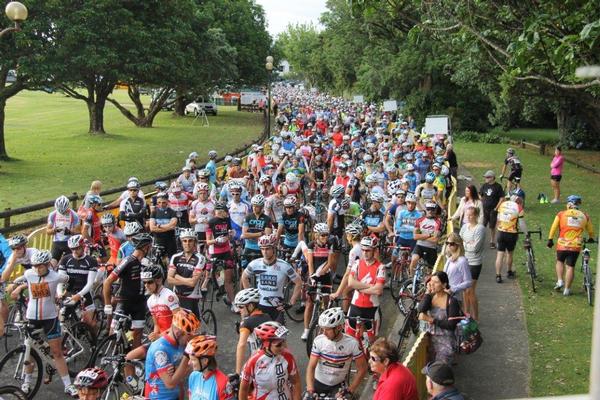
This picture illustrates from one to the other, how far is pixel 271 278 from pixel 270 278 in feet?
0.04

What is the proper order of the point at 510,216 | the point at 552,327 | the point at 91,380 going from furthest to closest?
the point at 510,216, the point at 552,327, the point at 91,380

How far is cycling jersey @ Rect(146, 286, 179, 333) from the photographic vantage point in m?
7.51

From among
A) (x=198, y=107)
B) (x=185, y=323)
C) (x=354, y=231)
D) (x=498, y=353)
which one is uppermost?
(x=198, y=107)

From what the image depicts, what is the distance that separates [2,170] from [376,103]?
1652 inches

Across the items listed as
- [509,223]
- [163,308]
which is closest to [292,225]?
[509,223]

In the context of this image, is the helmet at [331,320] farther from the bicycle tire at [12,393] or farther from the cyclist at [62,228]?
the cyclist at [62,228]

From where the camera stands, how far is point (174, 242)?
12977mm

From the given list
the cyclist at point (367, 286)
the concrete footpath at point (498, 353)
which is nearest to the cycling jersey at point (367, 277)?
the cyclist at point (367, 286)

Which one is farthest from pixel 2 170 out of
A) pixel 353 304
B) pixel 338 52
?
pixel 338 52

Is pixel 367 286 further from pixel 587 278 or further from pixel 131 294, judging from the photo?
pixel 587 278

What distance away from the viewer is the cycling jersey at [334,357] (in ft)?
21.9

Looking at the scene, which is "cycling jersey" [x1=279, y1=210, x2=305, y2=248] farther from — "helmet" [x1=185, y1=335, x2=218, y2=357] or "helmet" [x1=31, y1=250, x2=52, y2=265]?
"helmet" [x1=185, y1=335, x2=218, y2=357]

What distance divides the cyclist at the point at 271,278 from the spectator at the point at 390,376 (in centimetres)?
302

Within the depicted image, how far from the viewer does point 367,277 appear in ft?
28.6
